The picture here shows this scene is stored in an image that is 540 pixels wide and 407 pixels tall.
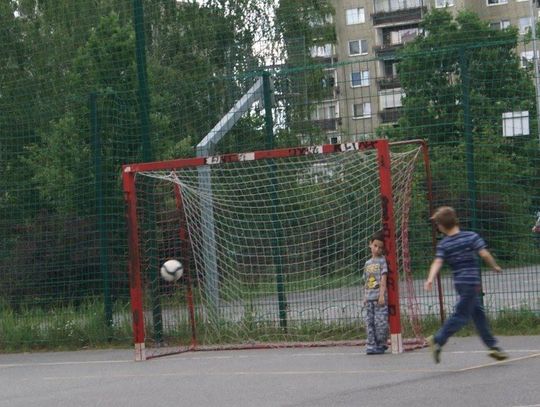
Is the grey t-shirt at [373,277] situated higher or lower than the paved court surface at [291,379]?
higher

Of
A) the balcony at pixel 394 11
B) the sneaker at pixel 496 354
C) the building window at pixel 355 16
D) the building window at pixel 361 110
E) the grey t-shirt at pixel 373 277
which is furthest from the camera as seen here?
the balcony at pixel 394 11

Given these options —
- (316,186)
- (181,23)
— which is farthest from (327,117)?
(181,23)

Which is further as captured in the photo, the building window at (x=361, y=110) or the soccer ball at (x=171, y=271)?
the building window at (x=361, y=110)

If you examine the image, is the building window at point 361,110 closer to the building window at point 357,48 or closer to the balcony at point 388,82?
the balcony at point 388,82

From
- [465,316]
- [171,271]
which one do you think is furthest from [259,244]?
[465,316]

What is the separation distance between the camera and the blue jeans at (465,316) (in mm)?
11312

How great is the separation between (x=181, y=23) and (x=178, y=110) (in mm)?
8120

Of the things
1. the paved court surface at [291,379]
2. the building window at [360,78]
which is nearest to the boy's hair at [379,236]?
the paved court surface at [291,379]

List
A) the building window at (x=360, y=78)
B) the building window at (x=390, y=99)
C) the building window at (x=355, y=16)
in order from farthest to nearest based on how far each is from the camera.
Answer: the building window at (x=355, y=16)
the building window at (x=360, y=78)
the building window at (x=390, y=99)

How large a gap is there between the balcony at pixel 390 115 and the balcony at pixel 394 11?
59.8 meters

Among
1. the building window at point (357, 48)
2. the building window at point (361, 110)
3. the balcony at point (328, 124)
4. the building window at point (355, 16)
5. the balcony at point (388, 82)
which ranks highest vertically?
the building window at point (355, 16)

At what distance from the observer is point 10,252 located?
18547 mm

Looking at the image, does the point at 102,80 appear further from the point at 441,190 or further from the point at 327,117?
the point at 441,190

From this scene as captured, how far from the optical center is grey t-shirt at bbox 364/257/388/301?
14156 mm
